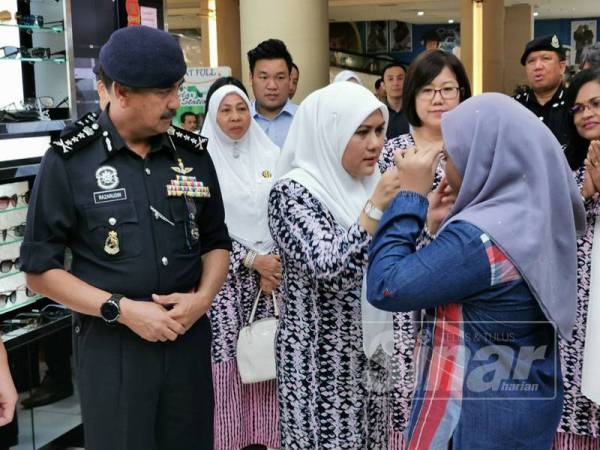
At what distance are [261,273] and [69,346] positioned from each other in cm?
92

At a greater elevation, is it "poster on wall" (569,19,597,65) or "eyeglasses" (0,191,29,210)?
"poster on wall" (569,19,597,65)

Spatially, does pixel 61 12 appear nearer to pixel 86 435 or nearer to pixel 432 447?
pixel 86 435

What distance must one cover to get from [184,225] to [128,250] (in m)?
0.19

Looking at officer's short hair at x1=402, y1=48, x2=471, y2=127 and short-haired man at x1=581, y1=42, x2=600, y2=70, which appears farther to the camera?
short-haired man at x1=581, y1=42, x2=600, y2=70

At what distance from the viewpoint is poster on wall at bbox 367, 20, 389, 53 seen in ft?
74.5

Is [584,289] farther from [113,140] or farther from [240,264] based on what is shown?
[113,140]

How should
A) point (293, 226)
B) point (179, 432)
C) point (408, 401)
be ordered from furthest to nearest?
point (408, 401) → point (179, 432) → point (293, 226)

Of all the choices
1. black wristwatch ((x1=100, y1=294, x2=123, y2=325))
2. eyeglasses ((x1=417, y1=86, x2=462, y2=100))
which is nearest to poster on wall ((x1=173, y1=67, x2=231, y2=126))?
eyeglasses ((x1=417, y1=86, x2=462, y2=100))

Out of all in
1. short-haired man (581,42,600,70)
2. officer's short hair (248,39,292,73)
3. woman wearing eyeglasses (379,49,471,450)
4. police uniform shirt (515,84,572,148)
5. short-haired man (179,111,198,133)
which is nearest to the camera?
woman wearing eyeglasses (379,49,471,450)

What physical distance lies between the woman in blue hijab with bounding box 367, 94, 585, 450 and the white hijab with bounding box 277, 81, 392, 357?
431mm

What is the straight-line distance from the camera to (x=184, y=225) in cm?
220

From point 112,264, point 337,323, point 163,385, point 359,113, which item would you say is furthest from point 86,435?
point 359,113

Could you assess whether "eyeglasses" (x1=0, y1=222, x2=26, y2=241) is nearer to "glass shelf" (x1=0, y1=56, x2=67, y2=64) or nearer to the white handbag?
"glass shelf" (x1=0, y1=56, x2=67, y2=64)

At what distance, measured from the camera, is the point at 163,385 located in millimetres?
2172
